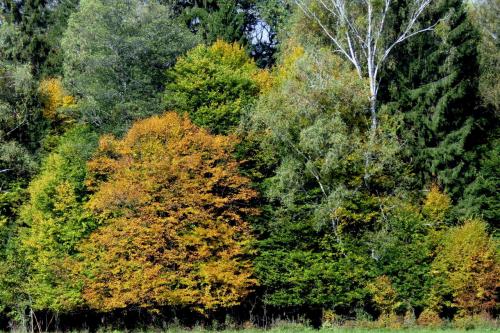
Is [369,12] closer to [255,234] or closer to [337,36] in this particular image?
[337,36]

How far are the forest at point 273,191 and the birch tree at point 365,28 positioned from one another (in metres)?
0.17

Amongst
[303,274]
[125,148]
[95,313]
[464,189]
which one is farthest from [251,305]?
[464,189]

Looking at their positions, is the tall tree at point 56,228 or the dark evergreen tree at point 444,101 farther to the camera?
the dark evergreen tree at point 444,101

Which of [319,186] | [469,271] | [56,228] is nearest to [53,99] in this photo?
[56,228]

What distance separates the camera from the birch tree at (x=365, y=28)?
3778 centimetres

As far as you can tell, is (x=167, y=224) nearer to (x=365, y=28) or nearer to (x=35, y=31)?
(x=365, y=28)

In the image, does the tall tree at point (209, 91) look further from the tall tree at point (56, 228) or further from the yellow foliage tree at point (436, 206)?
the yellow foliage tree at point (436, 206)

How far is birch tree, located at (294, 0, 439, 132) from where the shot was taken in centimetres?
3778

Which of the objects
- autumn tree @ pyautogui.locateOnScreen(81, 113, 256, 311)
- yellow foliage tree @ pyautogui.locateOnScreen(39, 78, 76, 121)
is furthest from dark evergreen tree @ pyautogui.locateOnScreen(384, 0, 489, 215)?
yellow foliage tree @ pyautogui.locateOnScreen(39, 78, 76, 121)

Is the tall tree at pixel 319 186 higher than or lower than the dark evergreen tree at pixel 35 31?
lower

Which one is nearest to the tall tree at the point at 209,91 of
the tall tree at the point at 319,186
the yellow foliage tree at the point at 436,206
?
the tall tree at the point at 319,186

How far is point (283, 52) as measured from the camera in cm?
4444

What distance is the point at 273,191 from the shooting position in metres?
33.7

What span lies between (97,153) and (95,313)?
9.38m
